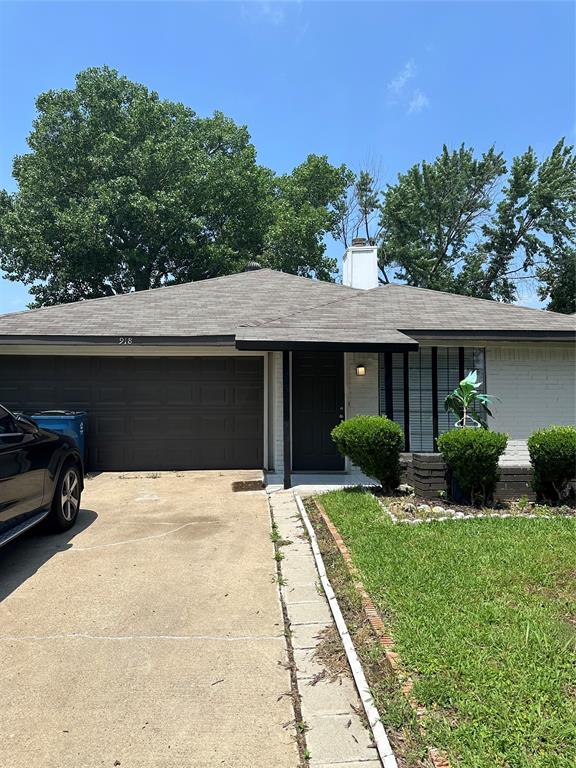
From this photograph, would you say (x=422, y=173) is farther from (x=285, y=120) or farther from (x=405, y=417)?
(x=405, y=417)

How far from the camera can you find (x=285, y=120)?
1539 cm

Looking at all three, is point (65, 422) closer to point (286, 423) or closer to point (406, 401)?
point (286, 423)

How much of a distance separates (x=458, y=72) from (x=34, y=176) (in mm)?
19033

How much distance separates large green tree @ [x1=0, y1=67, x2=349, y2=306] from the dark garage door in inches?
563

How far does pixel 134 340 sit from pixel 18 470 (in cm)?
417

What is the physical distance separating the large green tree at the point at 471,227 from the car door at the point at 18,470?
24454mm

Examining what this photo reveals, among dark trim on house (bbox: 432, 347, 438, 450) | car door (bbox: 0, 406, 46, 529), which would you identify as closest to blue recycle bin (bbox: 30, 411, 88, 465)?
car door (bbox: 0, 406, 46, 529)

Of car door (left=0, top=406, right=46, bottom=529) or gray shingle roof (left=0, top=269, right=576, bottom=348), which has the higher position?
gray shingle roof (left=0, top=269, right=576, bottom=348)

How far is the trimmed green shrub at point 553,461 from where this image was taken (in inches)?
215

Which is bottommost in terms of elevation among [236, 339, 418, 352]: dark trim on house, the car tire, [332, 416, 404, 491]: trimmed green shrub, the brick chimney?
the car tire

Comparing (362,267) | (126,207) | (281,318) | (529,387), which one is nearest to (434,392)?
(529,387)

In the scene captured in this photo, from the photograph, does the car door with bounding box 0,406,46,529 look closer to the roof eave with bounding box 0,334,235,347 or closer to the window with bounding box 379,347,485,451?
the roof eave with bounding box 0,334,235,347

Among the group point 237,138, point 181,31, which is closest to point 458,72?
point 181,31

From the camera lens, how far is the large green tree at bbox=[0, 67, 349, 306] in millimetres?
21234
